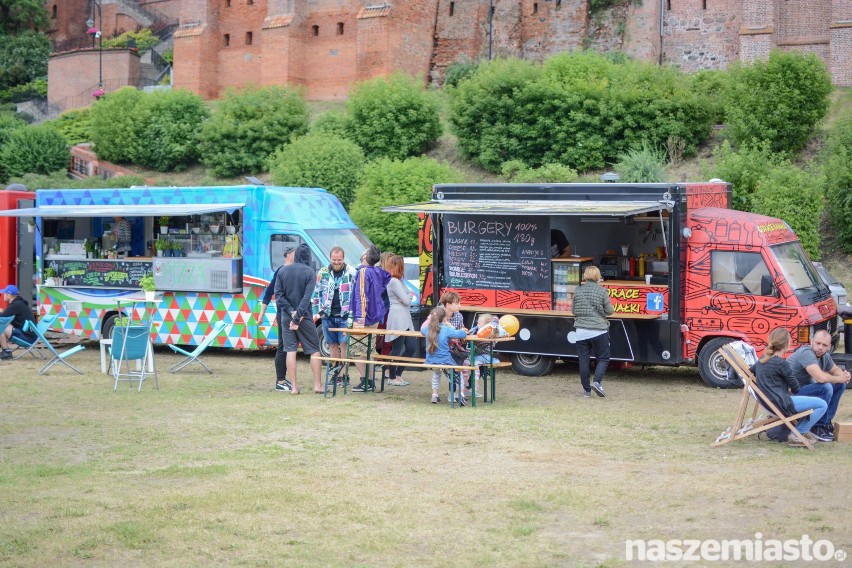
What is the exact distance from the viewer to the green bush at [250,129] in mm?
39000

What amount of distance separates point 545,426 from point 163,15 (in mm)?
61019

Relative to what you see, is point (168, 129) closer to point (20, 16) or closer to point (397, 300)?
point (20, 16)

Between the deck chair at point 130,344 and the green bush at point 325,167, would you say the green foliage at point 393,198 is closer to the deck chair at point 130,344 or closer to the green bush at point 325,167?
the green bush at point 325,167

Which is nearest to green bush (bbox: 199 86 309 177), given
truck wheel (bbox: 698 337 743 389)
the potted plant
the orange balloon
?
the potted plant

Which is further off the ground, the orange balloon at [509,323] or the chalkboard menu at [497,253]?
the chalkboard menu at [497,253]

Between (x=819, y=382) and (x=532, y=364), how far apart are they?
20.1 feet

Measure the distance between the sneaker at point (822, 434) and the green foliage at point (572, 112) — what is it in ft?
75.5

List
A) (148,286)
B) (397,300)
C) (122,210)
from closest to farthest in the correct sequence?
(397,300), (148,286), (122,210)

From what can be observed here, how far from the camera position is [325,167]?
1211 inches

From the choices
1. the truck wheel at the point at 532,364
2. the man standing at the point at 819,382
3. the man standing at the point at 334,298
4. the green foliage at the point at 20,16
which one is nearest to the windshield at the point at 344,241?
the truck wheel at the point at 532,364

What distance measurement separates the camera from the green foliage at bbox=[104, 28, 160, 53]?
60.8 metres

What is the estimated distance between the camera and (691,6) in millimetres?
42469

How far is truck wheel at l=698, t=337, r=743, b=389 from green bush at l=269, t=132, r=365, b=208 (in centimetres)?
1791

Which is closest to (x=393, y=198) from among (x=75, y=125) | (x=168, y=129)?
(x=168, y=129)
